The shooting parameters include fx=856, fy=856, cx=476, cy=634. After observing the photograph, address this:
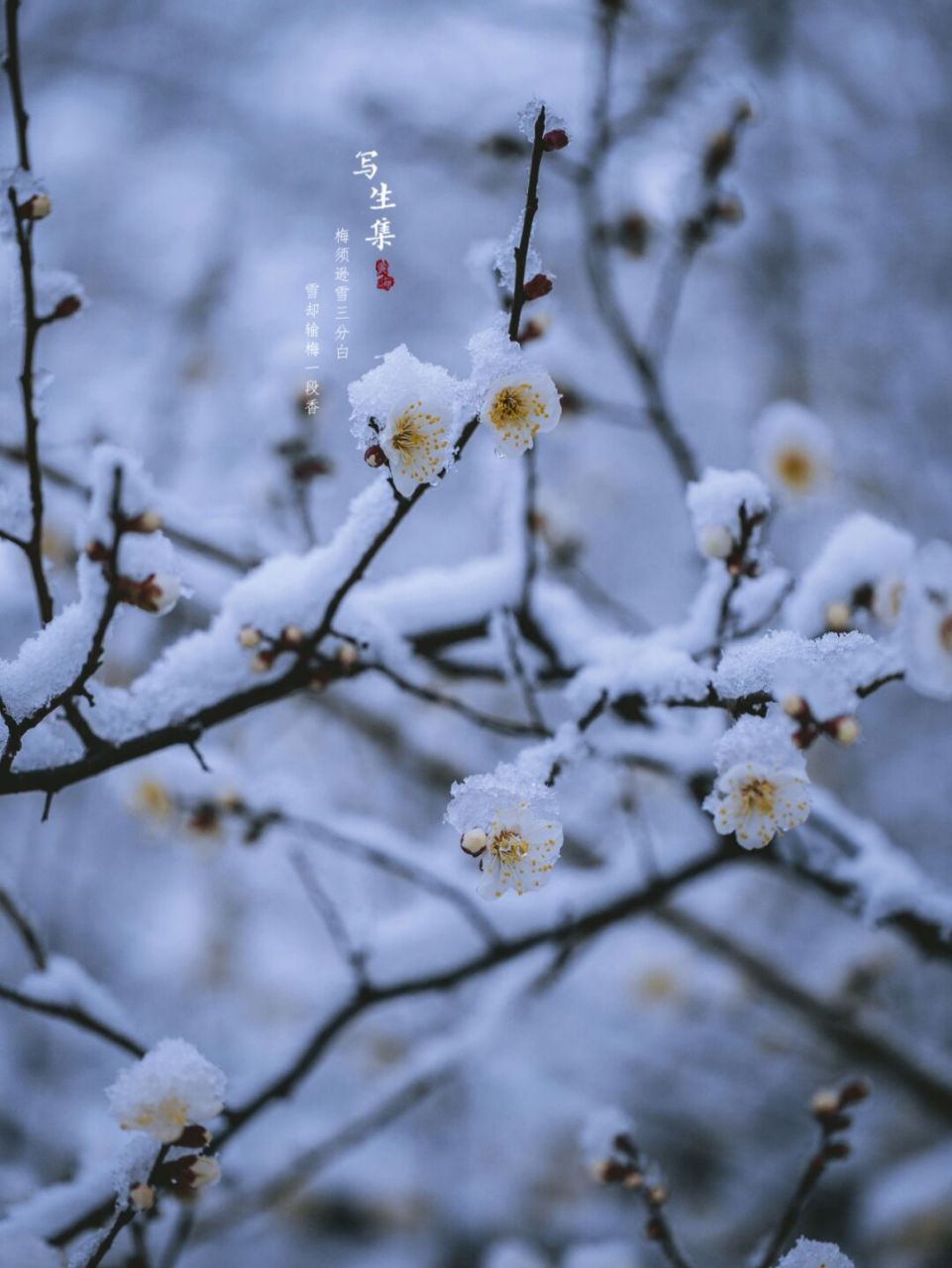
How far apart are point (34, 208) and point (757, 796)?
1.19 meters

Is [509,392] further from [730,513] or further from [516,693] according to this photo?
[516,693]

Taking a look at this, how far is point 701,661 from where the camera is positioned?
1.41 metres

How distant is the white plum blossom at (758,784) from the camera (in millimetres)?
1092

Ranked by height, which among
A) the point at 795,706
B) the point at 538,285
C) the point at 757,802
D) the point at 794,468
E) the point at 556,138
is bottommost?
the point at 757,802

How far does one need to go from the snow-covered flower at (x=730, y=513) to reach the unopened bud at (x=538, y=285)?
46cm

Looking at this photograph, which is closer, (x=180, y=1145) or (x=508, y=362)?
(x=508, y=362)

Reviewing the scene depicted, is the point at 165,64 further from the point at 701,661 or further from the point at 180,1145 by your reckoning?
the point at 180,1145

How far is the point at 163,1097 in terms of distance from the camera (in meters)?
1.11

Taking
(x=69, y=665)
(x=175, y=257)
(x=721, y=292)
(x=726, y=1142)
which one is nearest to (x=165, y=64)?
(x=175, y=257)

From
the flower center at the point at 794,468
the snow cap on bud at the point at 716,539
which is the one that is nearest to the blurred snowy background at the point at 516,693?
the flower center at the point at 794,468

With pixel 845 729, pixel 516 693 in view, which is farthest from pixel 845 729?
pixel 516 693

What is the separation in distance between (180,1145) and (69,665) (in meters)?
0.66

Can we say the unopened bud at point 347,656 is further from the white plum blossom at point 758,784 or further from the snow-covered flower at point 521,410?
the white plum blossom at point 758,784

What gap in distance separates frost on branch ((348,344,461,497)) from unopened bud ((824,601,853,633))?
77cm
